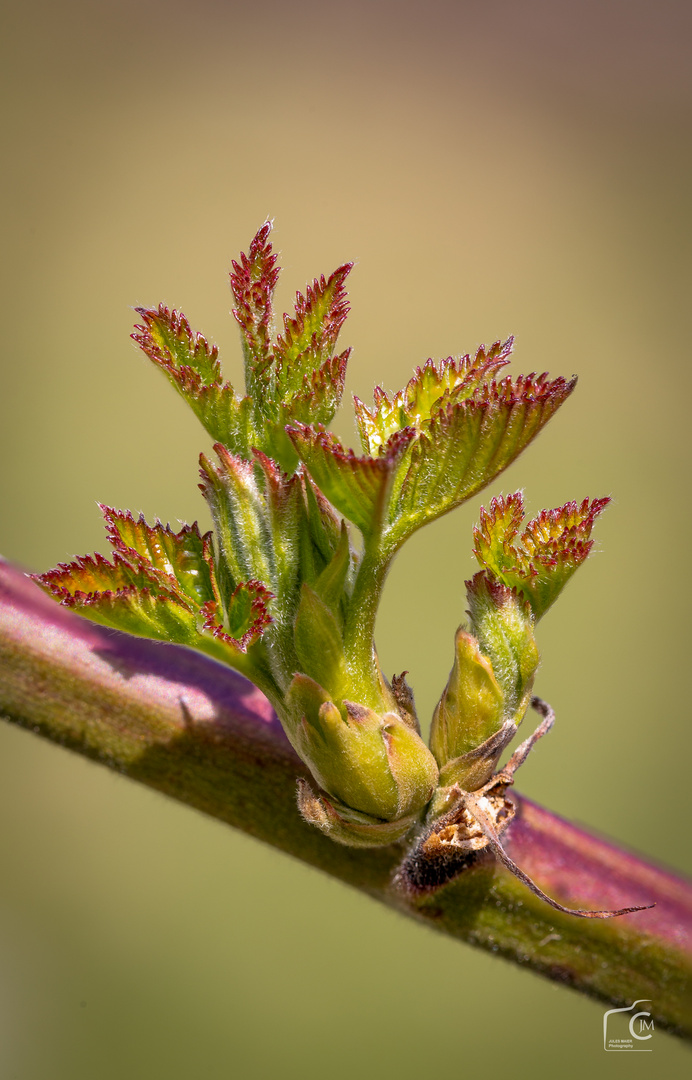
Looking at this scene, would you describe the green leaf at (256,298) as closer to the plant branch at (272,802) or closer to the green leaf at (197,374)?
the green leaf at (197,374)

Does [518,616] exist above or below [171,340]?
below

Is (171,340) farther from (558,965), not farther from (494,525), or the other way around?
(558,965)

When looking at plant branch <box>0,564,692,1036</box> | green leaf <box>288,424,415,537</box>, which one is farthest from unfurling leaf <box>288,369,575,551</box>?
plant branch <box>0,564,692,1036</box>

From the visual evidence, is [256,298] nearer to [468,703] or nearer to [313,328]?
[313,328]

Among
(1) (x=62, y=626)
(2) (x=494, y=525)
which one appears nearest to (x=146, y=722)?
(1) (x=62, y=626)

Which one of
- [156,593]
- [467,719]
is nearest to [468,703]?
[467,719]

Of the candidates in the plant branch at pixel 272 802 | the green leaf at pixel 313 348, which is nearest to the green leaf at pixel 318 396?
the green leaf at pixel 313 348

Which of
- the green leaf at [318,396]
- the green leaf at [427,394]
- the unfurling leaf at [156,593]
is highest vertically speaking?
the green leaf at [318,396]
